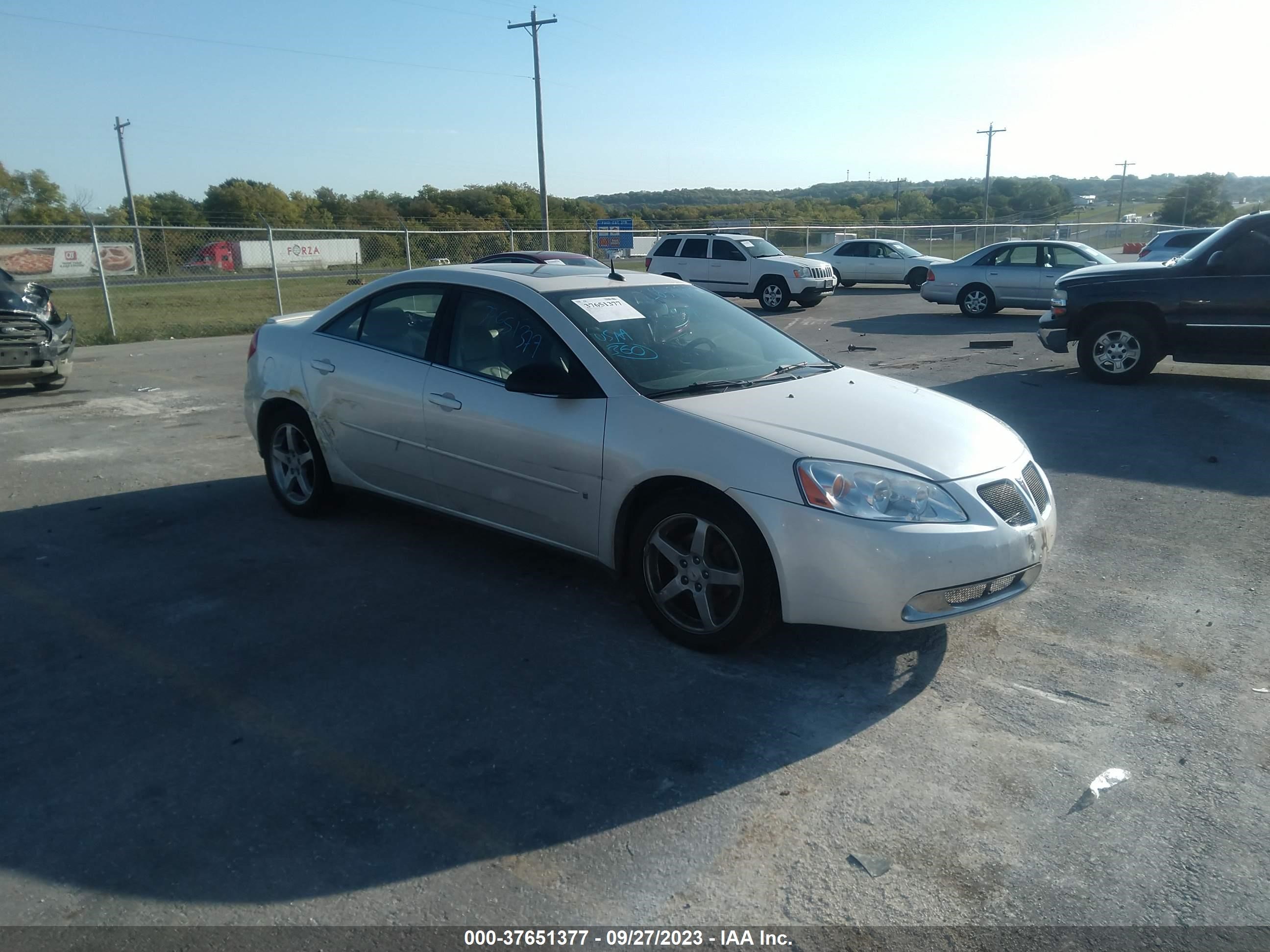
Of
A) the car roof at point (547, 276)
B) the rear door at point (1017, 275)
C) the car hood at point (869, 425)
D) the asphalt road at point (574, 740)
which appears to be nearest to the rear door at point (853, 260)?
the rear door at point (1017, 275)

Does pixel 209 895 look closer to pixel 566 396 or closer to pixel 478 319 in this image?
pixel 566 396

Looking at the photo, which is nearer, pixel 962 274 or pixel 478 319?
pixel 478 319

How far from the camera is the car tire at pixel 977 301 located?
1945 cm

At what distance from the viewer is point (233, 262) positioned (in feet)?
111

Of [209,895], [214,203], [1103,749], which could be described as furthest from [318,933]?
[214,203]

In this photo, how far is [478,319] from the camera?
17.1 ft

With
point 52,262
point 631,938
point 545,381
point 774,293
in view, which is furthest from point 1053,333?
point 52,262

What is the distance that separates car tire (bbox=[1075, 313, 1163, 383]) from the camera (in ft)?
35.7

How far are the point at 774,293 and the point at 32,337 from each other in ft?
49.7

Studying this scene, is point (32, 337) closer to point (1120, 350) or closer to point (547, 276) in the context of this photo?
point (547, 276)

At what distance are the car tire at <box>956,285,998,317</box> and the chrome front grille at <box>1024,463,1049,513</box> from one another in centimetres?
1613

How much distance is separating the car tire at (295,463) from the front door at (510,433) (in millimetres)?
1241

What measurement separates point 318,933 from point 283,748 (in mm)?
1040

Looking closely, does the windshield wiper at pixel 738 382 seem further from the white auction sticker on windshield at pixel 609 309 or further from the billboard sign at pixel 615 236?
the billboard sign at pixel 615 236
